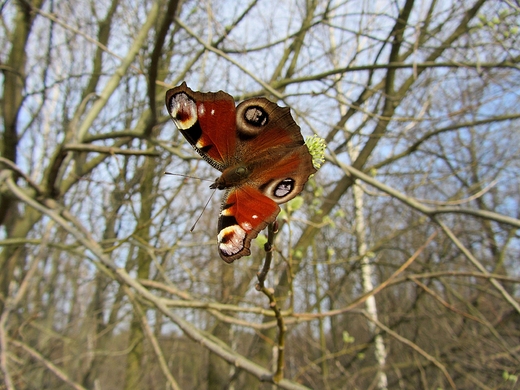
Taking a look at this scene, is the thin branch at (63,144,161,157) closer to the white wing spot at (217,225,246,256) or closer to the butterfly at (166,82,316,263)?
the butterfly at (166,82,316,263)

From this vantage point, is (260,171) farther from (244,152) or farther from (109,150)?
(109,150)

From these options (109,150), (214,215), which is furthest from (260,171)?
(214,215)

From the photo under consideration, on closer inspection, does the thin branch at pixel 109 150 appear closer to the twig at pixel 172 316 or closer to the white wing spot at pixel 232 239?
the twig at pixel 172 316

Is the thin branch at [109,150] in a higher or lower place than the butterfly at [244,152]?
higher

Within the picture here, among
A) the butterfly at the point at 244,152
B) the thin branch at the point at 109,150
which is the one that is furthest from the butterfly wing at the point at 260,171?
the thin branch at the point at 109,150

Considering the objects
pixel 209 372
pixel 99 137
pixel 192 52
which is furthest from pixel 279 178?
pixel 209 372

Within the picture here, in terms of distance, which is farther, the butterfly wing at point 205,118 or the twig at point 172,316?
the twig at point 172,316

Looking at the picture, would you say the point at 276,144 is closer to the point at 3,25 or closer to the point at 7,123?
the point at 7,123

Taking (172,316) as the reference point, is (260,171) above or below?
above
